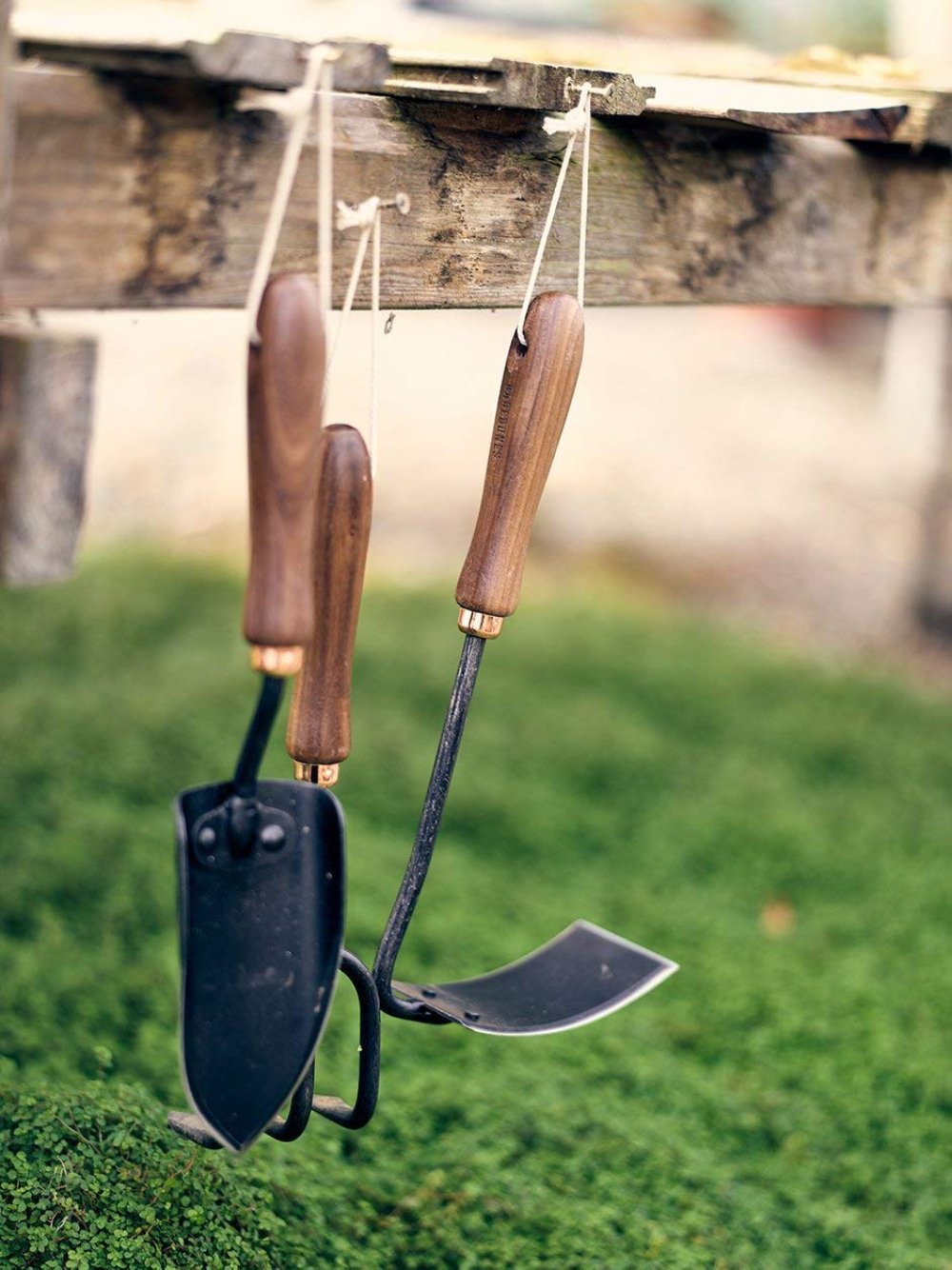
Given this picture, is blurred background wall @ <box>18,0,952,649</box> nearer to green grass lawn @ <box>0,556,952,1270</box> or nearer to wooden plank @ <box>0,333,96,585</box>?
green grass lawn @ <box>0,556,952,1270</box>

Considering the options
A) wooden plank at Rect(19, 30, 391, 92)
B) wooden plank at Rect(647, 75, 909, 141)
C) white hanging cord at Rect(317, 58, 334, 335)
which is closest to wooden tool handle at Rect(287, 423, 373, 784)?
white hanging cord at Rect(317, 58, 334, 335)

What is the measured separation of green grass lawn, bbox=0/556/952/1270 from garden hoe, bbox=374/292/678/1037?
1.13 feet

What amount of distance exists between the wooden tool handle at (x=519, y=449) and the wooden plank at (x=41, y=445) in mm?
521

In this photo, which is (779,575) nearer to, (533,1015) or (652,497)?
(652,497)

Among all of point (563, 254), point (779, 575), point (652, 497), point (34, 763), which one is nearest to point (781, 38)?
point (652, 497)

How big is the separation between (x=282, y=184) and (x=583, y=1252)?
1113 mm

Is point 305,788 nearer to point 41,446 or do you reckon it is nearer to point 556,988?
point 556,988

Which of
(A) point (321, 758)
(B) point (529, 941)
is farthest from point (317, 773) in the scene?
(B) point (529, 941)

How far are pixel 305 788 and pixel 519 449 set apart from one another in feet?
0.99

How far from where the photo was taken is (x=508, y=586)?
1054 mm

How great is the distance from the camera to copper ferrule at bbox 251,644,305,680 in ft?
2.74

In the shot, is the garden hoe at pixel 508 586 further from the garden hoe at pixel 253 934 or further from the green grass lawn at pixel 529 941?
the green grass lawn at pixel 529 941

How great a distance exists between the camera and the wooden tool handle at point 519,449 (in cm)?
102

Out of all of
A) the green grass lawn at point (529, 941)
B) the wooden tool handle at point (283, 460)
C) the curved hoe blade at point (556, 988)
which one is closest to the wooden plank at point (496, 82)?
the wooden tool handle at point (283, 460)
